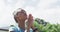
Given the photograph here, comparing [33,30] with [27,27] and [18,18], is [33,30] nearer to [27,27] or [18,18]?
[27,27]

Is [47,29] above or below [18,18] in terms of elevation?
above

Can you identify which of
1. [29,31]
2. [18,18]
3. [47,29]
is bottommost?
[29,31]

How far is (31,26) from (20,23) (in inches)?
5.6

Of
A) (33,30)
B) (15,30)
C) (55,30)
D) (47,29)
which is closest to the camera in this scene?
(15,30)

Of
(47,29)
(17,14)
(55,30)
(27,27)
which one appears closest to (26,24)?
(27,27)

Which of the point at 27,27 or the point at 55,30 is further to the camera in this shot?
the point at 55,30

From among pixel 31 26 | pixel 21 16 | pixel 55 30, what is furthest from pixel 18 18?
pixel 55 30

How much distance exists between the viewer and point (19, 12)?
6.55 feet

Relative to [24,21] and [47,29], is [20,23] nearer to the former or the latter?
[24,21]

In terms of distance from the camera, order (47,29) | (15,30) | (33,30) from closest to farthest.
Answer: (15,30) < (33,30) < (47,29)

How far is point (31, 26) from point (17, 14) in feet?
0.72

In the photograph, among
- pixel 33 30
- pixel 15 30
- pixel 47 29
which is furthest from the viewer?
pixel 47 29

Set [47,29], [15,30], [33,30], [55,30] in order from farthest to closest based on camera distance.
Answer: [55,30] → [47,29] → [33,30] → [15,30]

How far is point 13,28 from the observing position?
76.0 inches
